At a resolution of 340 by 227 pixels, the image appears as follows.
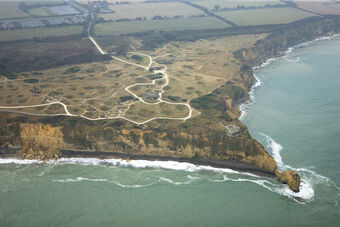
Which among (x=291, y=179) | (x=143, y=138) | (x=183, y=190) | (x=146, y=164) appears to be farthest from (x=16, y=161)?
(x=291, y=179)

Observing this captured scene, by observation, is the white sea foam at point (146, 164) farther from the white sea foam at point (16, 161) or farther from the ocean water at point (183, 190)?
the white sea foam at point (16, 161)

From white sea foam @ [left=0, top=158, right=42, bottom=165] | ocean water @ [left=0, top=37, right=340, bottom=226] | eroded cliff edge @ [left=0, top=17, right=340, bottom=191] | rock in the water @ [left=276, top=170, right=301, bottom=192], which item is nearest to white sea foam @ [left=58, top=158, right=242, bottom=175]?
ocean water @ [left=0, top=37, right=340, bottom=226]

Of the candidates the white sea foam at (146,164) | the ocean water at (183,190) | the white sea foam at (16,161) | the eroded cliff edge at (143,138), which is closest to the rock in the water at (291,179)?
the ocean water at (183,190)

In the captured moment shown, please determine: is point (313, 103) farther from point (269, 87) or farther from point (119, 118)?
point (119, 118)

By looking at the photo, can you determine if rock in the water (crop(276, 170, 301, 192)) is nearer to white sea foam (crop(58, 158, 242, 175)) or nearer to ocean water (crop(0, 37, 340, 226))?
ocean water (crop(0, 37, 340, 226))

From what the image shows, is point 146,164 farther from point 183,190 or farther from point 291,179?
point 291,179

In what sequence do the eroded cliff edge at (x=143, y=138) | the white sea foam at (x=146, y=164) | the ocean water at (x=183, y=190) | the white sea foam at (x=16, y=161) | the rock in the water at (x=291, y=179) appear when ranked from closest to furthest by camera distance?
the ocean water at (x=183, y=190) → the rock in the water at (x=291, y=179) → the white sea foam at (x=146, y=164) → the eroded cliff edge at (x=143, y=138) → the white sea foam at (x=16, y=161)
